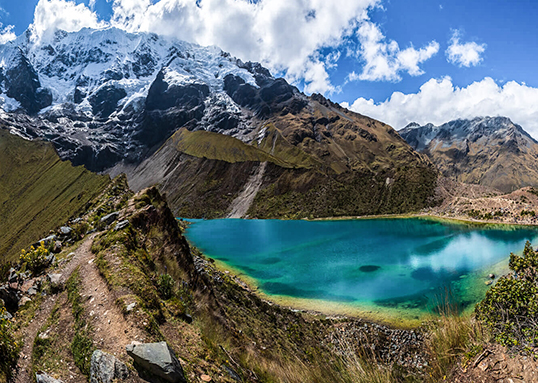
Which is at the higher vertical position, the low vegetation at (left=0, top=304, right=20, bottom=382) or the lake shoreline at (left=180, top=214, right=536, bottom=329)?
the low vegetation at (left=0, top=304, right=20, bottom=382)

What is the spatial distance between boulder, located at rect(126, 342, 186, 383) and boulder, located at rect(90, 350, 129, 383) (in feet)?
0.95

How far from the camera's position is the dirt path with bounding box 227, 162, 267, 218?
470ft

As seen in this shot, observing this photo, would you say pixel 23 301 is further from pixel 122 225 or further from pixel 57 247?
pixel 57 247

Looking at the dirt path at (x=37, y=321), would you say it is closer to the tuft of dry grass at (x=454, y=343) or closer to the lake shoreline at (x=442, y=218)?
the tuft of dry grass at (x=454, y=343)

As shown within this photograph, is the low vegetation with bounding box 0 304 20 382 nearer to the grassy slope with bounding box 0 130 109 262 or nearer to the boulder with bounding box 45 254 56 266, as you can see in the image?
the boulder with bounding box 45 254 56 266

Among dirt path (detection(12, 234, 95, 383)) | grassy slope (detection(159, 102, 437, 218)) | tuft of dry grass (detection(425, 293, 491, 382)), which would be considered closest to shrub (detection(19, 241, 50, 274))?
dirt path (detection(12, 234, 95, 383))

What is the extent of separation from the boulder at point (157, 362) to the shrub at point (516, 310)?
6703 mm

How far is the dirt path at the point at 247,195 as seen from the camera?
14325 centimetres

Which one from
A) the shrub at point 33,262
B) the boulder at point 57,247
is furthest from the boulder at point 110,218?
the shrub at point 33,262

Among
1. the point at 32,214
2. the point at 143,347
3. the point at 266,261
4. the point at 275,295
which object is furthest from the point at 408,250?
the point at 32,214

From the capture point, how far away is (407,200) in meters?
106

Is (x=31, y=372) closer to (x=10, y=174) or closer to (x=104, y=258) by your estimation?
(x=104, y=258)

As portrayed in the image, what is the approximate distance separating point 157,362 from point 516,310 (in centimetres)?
774

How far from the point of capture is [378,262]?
44.9 metres
